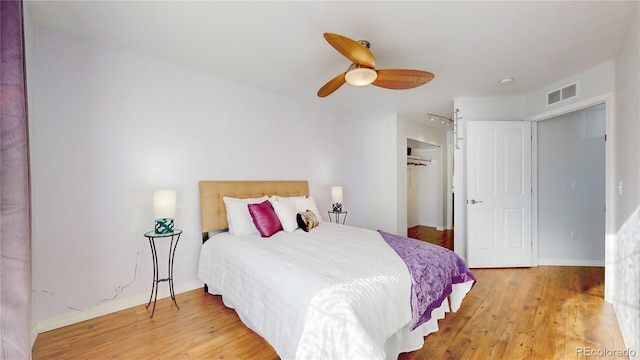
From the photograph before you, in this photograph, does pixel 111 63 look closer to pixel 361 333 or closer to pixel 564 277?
pixel 361 333

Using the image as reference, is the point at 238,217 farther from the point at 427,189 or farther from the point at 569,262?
the point at 427,189

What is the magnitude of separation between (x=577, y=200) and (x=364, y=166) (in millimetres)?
3156

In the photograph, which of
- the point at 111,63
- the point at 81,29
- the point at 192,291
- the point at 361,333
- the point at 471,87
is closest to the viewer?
the point at 361,333

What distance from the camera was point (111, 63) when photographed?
242cm

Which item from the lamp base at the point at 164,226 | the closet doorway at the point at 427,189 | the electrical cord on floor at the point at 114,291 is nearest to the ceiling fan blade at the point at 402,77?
the lamp base at the point at 164,226

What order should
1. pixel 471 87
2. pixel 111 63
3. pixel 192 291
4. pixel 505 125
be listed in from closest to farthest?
pixel 111 63
pixel 192 291
pixel 471 87
pixel 505 125

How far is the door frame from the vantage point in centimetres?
270

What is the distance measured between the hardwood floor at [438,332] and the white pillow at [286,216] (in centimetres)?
96

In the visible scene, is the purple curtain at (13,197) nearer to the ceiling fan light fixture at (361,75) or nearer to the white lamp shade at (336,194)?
the ceiling fan light fixture at (361,75)

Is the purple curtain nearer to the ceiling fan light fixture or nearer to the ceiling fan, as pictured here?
the ceiling fan

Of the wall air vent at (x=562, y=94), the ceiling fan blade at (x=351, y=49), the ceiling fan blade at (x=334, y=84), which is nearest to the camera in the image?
the ceiling fan blade at (x=351, y=49)

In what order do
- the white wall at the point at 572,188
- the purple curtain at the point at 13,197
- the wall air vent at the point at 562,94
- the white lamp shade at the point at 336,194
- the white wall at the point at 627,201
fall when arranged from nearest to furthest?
the purple curtain at the point at 13,197, the white wall at the point at 627,201, the wall air vent at the point at 562,94, the white wall at the point at 572,188, the white lamp shade at the point at 336,194

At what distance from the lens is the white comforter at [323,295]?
1.26 metres

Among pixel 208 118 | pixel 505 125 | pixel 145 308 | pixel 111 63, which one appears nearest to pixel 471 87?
pixel 505 125
